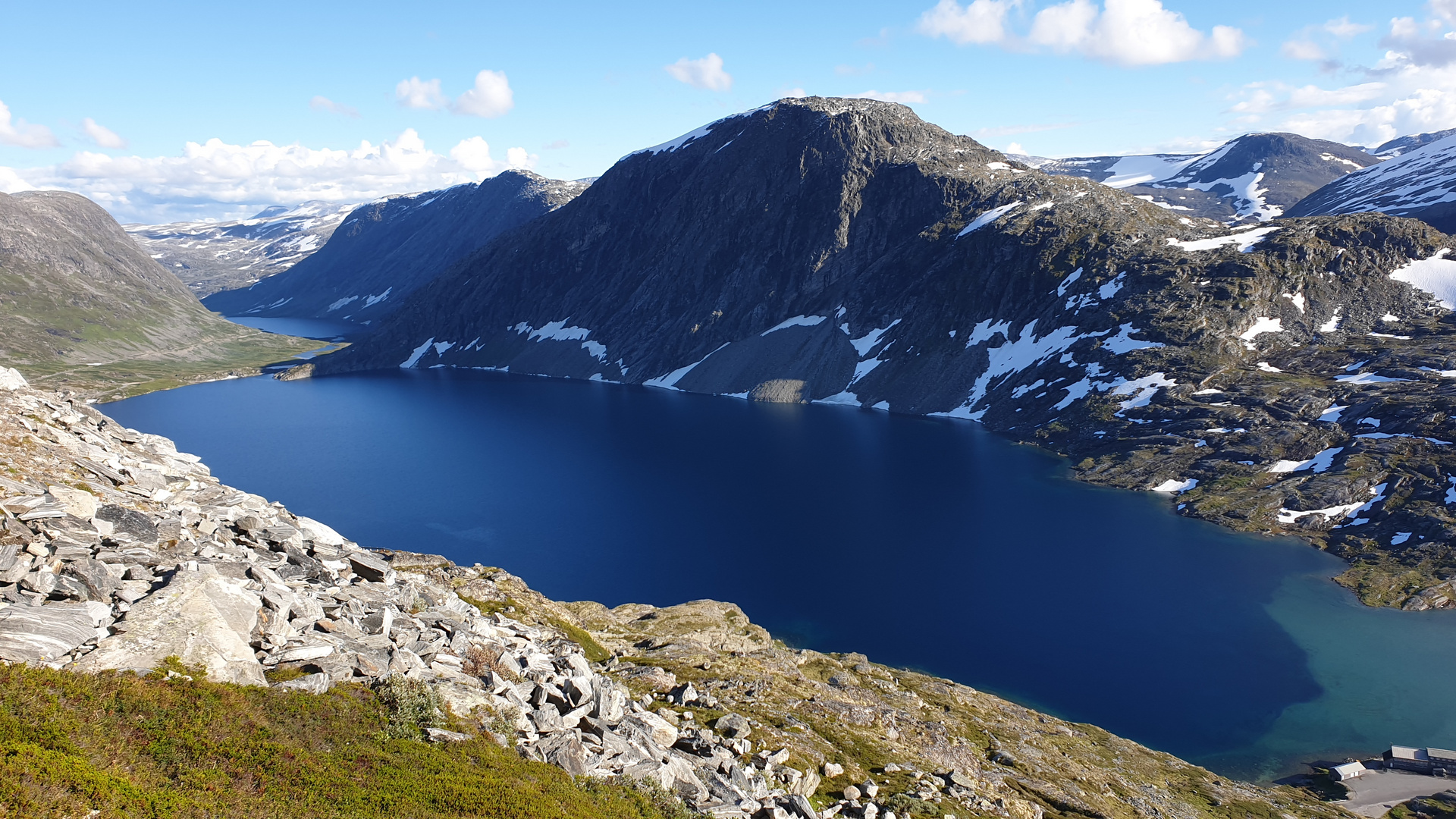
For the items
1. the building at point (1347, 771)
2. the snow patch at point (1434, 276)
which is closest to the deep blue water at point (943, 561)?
the building at point (1347, 771)

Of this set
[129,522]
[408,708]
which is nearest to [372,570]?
[129,522]

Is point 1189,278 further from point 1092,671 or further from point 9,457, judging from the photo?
point 9,457

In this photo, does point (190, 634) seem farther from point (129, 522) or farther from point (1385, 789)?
point (1385, 789)

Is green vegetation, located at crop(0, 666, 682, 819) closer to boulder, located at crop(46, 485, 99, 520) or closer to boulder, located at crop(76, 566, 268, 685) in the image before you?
boulder, located at crop(76, 566, 268, 685)

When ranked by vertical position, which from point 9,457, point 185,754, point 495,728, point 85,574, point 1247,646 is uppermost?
point 9,457

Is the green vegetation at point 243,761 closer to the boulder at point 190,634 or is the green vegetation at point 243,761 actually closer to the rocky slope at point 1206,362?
the boulder at point 190,634

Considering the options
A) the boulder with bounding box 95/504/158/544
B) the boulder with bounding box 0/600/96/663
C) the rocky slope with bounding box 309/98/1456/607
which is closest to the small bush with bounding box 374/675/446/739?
the boulder with bounding box 0/600/96/663

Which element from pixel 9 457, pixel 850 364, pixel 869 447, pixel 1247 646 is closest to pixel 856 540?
pixel 1247 646
